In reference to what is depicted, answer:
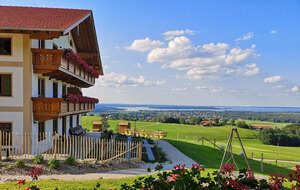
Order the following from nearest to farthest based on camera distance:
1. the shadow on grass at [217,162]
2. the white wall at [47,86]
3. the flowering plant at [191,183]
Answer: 1. the flowering plant at [191,183]
2. the white wall at [47,86]
3. the shadow on grass at [217,162]

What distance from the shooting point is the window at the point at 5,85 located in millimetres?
14914

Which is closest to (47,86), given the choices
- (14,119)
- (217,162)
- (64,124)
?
(14,119)

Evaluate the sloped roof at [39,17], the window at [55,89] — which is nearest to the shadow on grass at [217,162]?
the window at [55,89]

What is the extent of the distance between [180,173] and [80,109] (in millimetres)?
17803

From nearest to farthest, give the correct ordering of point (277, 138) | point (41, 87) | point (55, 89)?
point (41, 87) → point (55, 89) → point (277, 138)

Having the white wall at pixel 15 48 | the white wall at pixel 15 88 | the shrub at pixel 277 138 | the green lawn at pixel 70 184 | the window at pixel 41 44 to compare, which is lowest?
the shrub at pixel 277 138

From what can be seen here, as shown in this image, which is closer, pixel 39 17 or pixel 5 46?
pixel 5 46

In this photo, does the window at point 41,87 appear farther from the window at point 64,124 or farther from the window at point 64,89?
the window at point 64,124

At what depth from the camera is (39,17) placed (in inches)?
613

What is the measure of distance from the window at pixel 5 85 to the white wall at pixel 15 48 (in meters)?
1.15

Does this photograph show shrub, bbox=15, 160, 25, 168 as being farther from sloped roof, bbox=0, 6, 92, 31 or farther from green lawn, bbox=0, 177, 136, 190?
sloped roof, bbox=0, 6, 92, 31

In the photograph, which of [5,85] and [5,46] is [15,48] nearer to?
[5,46]

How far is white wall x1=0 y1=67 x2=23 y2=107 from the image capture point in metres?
14.7

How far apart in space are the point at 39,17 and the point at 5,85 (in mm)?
5052
